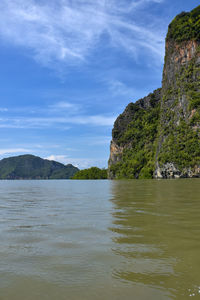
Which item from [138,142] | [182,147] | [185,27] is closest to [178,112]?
[182,147]

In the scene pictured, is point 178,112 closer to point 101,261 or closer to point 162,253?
point 162,253

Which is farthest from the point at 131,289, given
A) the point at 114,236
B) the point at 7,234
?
the point at 7,234

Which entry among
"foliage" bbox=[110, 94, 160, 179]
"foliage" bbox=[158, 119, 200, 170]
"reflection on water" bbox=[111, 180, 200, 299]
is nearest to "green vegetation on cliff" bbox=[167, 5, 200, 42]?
"foliage" bbox=[158, 119, 200, 170]

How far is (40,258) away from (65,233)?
1873mm

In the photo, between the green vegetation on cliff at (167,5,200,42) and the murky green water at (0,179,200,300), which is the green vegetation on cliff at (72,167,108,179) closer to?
the green vegetation on cliff at (167,5,200,42)

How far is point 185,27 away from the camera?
10194cm

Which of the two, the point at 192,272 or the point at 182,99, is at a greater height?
the point at 182,99

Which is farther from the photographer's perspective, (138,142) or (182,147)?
(138,142)

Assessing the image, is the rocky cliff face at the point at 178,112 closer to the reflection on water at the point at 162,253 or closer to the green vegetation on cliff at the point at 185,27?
the green vegetation on cliff at the point at 185,27

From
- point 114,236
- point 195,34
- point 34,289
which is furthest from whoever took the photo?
point 195,34

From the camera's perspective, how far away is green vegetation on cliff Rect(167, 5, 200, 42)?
96.2 m

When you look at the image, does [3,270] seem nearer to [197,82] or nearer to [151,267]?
[151,267]

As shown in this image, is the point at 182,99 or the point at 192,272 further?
the point at 182,99

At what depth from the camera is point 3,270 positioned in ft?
11.5
